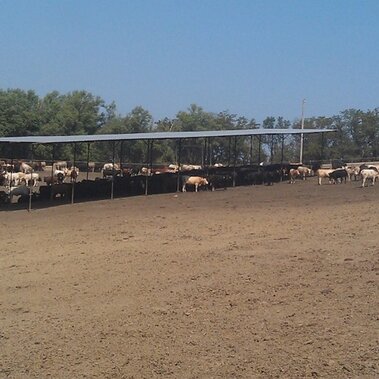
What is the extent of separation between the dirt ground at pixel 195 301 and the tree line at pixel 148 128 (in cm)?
4774

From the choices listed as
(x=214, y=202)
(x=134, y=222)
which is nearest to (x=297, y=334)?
(x=134, y=222)

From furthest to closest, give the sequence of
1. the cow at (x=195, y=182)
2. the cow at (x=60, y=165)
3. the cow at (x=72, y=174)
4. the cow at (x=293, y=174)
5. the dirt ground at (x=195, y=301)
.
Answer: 1. the cow at (x=60, y=165)
2. the cow at (x=293, y=174)
3. the cow at (x=72, y=174)
4. the cow at (x=195, y=182)
5. the dirt ground at (x=195, y=301)

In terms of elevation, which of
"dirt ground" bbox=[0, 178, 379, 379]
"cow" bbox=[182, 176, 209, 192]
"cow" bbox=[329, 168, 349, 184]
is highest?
"cow" bbox=[329, 168, 349, 184]

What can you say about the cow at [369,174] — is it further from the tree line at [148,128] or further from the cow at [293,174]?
the tree line at [148,128]

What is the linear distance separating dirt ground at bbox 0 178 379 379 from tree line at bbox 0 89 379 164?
4774 cm

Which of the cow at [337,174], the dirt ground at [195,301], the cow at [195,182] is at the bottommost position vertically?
the dirt ground at [195,301]

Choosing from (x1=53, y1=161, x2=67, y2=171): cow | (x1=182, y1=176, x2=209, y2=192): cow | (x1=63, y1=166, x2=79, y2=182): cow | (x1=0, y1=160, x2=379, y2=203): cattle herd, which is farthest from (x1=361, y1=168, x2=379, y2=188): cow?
(x1=53, y1=161, x2=67, y2=171): cow

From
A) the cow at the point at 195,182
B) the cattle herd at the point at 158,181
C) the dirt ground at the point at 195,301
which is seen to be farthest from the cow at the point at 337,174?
the dirt ground at the point at 195,301

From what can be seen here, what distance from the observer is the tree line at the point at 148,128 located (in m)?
64.8

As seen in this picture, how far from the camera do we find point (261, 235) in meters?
13.3

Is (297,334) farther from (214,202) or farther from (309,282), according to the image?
(214,202)

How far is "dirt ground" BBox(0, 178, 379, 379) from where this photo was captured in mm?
5605

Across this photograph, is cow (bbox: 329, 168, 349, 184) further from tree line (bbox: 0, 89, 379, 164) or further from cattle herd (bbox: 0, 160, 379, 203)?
tree line (bbox: 0, 89, 379, 164)

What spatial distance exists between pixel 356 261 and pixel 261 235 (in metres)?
4.00
